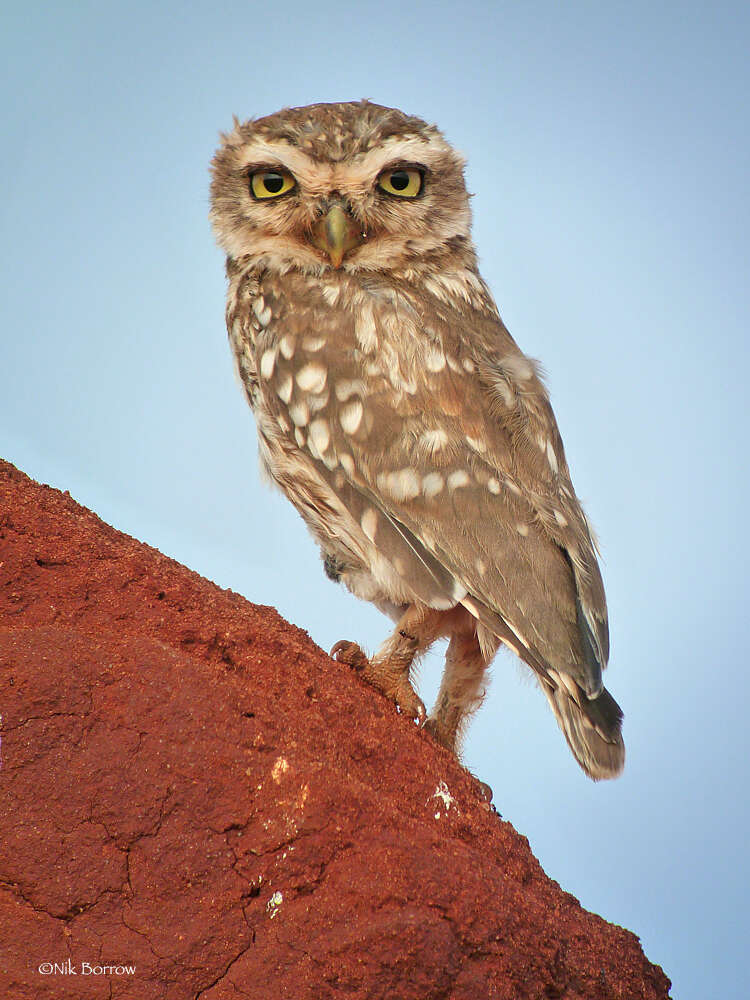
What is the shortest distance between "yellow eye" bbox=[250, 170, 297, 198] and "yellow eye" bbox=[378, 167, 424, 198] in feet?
0.98

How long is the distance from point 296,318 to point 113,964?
1912mm

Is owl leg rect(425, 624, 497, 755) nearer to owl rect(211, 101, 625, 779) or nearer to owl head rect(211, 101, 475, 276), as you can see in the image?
owl rect(211, 101, 625, 779)

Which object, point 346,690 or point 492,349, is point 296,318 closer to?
point 492,349

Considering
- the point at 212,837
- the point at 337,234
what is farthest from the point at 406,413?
the point at 212,837

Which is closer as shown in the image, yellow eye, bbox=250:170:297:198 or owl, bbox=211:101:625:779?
owl, bbox=211:101:625:779

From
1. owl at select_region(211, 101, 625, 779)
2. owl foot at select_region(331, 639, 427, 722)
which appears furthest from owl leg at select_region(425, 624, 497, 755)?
owl foot at select_region(331, 639, 427, 722)

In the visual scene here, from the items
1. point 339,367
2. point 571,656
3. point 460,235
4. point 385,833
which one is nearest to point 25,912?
point 385,833

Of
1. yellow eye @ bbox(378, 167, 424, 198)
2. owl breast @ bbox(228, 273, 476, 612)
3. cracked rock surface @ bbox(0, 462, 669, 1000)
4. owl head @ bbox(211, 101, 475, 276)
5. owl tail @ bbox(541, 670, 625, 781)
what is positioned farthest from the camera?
yellow eye @ bbox(378, 167, 424, 198)

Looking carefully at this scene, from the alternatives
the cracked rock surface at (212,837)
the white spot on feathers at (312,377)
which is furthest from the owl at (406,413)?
the cracked rock surface at (212,837)

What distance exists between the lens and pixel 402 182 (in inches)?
128

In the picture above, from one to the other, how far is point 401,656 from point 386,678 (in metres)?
0.09

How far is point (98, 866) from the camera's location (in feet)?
6.67

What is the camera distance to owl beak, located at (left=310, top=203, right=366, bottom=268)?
10.00ft

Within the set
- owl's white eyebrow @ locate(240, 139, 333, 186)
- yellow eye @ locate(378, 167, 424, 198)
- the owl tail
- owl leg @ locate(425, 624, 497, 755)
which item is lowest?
the owl tail
